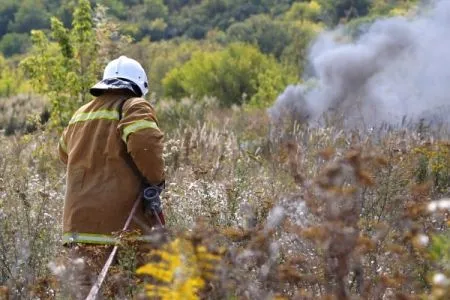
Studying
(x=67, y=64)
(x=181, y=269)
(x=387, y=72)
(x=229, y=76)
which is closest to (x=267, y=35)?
(x=229, y=76)

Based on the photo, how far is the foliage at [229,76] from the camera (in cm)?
3466

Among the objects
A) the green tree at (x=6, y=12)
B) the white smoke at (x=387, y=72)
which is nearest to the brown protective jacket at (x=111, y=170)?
the white smoke at (x=387, y=72)

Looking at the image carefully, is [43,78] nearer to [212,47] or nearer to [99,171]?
[99,171]

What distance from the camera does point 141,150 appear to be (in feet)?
16.5

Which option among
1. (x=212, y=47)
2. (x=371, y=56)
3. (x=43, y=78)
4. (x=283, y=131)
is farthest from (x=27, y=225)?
(x=212, y=47)

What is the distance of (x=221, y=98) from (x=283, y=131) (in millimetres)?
22504

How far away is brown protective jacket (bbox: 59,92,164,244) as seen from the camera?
5.06 metres

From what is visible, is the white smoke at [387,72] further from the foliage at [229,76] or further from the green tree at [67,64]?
the foliage at [229,76]

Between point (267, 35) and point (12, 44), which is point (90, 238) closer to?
point (267, 35)

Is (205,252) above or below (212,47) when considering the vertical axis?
below

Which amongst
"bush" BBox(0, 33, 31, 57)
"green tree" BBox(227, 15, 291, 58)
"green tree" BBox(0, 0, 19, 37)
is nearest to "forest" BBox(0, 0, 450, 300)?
"green tree" BBox(227, 15, 291, 58)

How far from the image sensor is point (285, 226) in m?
4.03

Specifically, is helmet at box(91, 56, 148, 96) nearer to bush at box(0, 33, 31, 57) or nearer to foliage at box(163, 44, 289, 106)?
foliage at box(163, 44, 289, 106)

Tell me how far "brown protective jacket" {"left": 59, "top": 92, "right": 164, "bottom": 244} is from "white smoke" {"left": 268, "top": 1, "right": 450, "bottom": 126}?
11.4 meters
